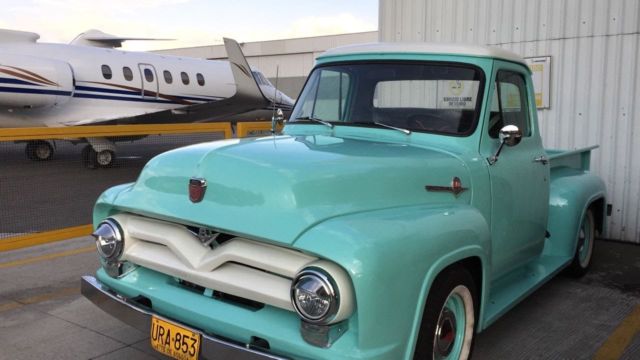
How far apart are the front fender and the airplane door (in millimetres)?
15391

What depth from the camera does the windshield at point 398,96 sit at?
149 inches

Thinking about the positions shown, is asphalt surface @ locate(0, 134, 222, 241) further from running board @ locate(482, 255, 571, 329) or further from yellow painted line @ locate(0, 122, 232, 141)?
running board @ locate(482, 255, 571, 329)

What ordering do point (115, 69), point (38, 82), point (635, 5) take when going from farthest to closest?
point (115, 69)
point (38, 82)
point (635, 5)

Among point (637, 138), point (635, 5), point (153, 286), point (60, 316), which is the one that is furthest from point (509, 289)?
point (635, 5)

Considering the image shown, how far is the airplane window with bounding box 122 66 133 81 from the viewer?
1651 centimetres

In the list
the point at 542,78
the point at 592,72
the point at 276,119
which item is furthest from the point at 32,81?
the point at 592,72

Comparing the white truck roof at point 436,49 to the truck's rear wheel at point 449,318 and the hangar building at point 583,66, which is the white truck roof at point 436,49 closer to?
the truck's rear wheel at point 449,318

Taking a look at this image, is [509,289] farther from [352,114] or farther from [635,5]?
[635,5]

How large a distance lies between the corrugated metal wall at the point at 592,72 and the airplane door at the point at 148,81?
38.1ft

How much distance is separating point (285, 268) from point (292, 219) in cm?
22

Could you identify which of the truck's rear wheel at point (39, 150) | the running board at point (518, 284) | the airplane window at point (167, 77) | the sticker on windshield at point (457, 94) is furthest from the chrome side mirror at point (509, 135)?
the airplane window at point (167, 77)

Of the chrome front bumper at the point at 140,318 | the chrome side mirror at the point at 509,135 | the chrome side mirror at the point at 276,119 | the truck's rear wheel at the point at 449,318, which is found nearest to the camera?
the chrome front bumper at the point at 140,318

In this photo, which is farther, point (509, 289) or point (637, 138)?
point (637, 138)

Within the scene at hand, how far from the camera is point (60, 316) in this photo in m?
4.40
